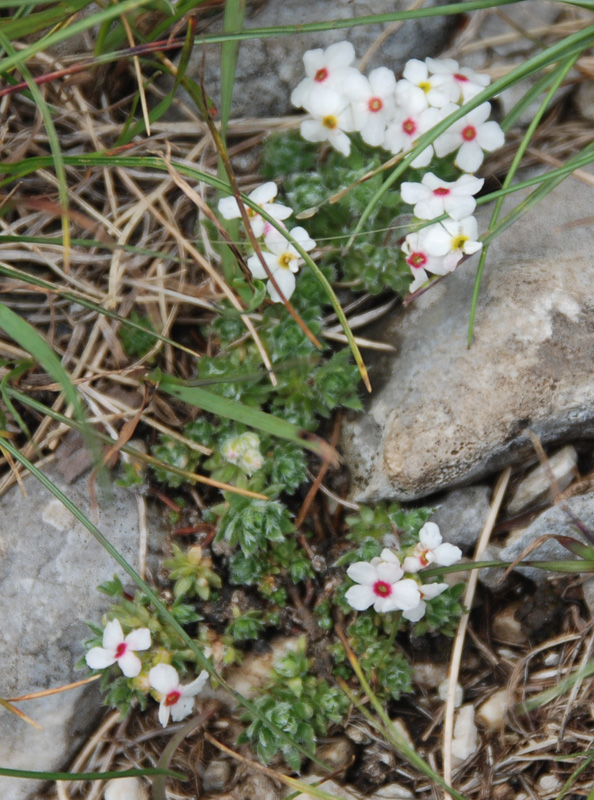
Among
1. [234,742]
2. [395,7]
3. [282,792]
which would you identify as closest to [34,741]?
[234,742]

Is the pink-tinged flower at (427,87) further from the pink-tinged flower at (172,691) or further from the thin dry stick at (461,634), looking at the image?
the pink-tinged flower at (172,691)

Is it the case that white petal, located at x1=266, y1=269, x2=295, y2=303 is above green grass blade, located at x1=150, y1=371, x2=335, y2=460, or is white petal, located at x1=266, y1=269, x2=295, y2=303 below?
above

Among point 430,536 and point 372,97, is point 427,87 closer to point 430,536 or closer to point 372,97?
point 372,97

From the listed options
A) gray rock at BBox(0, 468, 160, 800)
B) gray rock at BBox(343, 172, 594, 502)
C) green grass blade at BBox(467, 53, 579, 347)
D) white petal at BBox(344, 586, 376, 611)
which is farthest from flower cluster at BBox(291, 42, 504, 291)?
gray rock at BBox(0, 468, 160, 800)

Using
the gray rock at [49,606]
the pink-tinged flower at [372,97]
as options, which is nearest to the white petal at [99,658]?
the gray rock at [49,606]

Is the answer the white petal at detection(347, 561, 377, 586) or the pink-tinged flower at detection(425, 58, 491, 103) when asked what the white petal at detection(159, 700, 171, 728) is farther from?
the pink-tinged flower at detection(425, 58, 491, 103)

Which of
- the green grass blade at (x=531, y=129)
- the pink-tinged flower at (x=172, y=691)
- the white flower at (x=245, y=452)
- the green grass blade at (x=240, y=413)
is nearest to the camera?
the green grass blade at (x=240, y=413)
